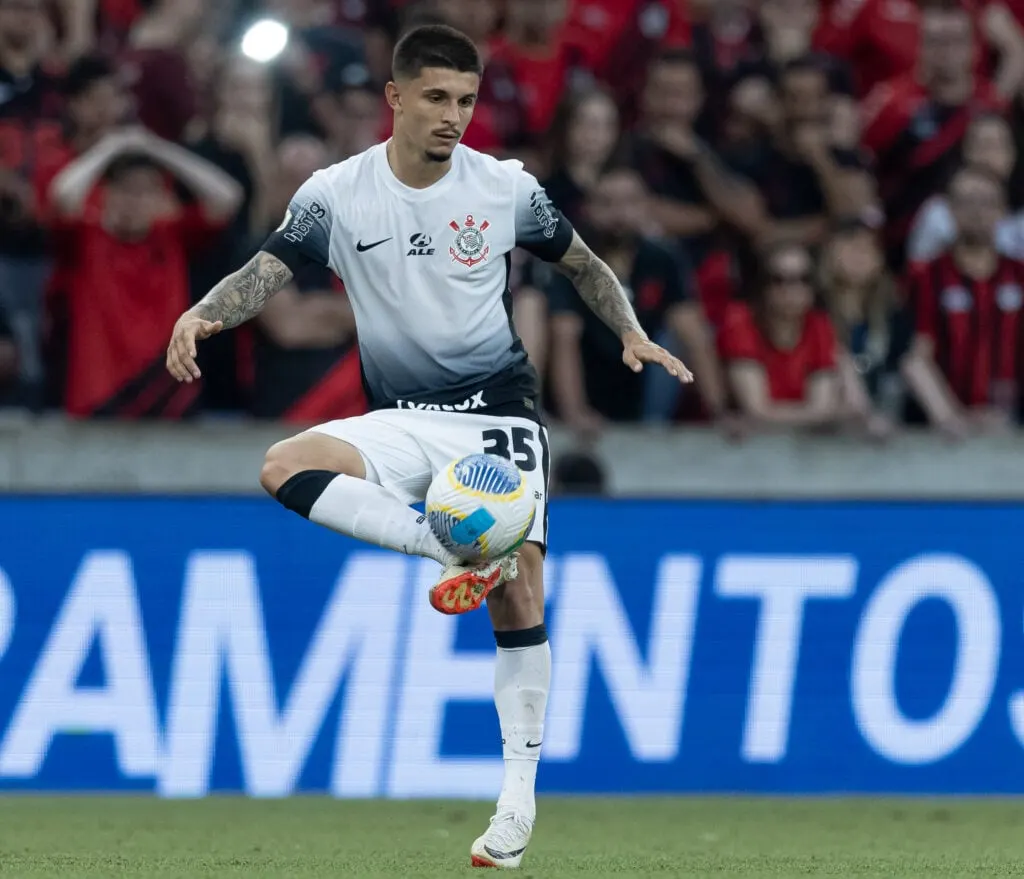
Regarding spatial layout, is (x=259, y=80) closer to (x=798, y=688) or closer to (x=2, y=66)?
(x=2, y=66)

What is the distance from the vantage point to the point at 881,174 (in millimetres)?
12711

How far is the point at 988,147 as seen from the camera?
40.1 ft

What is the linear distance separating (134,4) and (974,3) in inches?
221

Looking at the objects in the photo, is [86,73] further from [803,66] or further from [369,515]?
[369,515]

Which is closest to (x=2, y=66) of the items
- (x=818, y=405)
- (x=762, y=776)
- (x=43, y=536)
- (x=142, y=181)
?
A: (x=142, y=181)

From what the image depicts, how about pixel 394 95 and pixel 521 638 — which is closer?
pixel 394 95

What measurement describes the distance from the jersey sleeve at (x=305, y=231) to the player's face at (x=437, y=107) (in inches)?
15.9

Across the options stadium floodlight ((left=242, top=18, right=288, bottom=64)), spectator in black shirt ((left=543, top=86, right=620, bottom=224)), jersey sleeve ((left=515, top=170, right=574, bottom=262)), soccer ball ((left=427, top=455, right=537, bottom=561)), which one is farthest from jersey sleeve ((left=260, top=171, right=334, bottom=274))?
stadium floodlight ((left=242, top=18, right=288, bottom=64))

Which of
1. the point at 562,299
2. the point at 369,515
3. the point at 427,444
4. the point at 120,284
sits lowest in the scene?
the point at 369,515

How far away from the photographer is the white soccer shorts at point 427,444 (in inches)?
272

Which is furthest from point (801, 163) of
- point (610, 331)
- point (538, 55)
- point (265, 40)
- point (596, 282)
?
point (596, 282)

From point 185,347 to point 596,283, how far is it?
162 cm

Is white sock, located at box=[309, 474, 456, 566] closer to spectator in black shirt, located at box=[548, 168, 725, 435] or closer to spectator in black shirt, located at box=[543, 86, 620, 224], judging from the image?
spectator in black shirt, located at box=[548, 168, 725, 435]

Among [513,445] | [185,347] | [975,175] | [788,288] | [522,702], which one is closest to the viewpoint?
[185,347]
